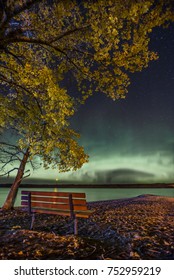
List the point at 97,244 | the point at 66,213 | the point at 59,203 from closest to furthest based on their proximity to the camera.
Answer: the point at 97,244 → the point at 66,213 → the point at 59,203

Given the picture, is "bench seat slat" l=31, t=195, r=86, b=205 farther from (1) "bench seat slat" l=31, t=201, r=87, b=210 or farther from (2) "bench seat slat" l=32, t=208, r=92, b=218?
(2) "bench seat slat" l=32, t=208, r=92, b=218

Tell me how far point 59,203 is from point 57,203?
0.34 ft

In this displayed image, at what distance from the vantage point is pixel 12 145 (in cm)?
1251

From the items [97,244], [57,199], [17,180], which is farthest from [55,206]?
[17,180]

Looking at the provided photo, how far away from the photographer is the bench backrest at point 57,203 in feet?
21.8

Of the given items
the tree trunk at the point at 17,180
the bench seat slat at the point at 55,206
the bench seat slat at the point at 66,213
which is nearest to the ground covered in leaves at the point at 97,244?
the bench seat slat at the point at 66,213

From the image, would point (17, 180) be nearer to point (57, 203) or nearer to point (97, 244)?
point (57, 203)

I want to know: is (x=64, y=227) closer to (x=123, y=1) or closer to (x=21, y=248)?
(x=21, y=248)

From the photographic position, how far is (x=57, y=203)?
713 cm

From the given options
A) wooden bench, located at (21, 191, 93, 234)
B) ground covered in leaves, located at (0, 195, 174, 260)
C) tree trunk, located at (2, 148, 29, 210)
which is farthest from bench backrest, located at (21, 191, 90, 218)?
tree trunk, located at (2, 148, 29, 210)

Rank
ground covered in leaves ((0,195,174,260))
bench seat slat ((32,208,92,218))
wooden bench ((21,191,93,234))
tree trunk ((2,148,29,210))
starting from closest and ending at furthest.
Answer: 1. ground covered in leaves ((0,195,174,260))
2. bench seat slat ((32,208,92,218))
3. wooden bench ((21,191,93,234))
4. tree trunk ((2,148,29,210))

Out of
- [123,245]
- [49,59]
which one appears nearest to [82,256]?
[123,245]

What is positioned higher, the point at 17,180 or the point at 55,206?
the point at 17,180

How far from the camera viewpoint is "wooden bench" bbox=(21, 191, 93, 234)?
21.7ft
